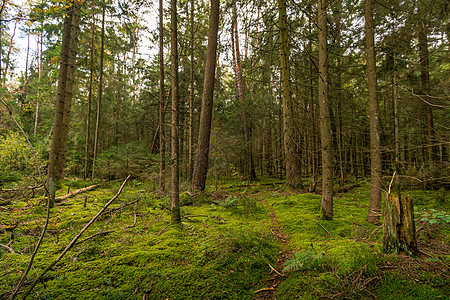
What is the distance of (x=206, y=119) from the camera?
7832 mm

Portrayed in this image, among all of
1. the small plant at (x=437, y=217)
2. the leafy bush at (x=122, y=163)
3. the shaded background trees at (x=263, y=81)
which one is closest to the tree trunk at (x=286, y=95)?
the shaded background trees at (x=263, y=81)

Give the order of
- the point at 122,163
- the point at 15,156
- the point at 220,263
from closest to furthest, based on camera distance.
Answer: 1. the point at 220,263
2. the point at 15,156
3. the point at 122,163

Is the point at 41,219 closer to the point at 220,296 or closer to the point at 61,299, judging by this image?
the point at 61,299

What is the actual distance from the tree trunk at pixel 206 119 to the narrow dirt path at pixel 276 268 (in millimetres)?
3449

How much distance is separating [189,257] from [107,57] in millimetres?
15020

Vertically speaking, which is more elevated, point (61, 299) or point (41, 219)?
point (41, 219)

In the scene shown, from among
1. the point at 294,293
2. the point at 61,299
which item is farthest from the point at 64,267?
the point at 294,293

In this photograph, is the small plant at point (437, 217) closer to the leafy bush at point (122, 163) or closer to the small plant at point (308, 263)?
the small plant at point (308, 263)

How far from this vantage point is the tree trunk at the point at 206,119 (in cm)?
770

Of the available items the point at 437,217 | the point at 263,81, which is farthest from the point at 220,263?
the point at 263,81

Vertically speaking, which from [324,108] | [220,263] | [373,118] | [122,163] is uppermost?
[324,108]

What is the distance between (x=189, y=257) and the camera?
319 centimetres

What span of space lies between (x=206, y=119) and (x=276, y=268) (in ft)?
19.1

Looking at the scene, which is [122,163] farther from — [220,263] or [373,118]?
[373,118]
